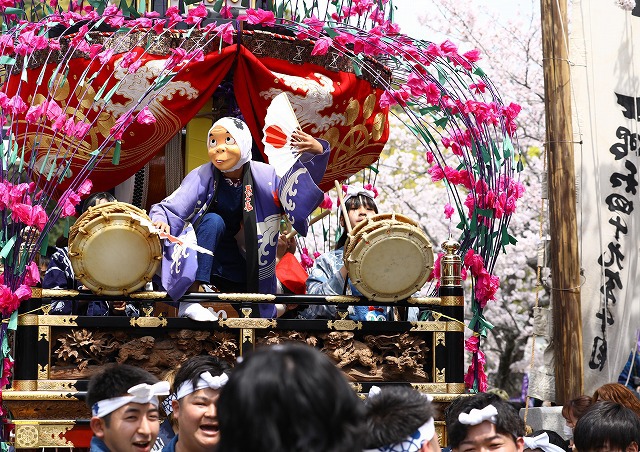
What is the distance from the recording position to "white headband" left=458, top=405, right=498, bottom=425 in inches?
154

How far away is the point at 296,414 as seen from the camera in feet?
6.95

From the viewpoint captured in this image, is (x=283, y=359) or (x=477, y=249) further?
(x=477, y=249)

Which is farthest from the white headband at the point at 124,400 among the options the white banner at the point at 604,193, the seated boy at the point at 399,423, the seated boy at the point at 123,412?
the white banner at the point at 604,193

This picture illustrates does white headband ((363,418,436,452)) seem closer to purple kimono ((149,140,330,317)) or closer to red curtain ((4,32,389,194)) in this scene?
purple kimono ((149,140,330,317))

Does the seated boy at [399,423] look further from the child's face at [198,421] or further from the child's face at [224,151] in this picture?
the child's face at [224,151]

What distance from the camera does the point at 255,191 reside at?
6340mm

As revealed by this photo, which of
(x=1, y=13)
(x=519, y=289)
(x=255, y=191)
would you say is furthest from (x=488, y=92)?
(x=519, y=289)

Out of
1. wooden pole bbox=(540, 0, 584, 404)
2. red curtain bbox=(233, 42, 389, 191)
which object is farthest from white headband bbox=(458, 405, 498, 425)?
wooden pole bbox=(540, 0, 584, 404)

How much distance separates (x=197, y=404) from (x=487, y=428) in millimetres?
1175

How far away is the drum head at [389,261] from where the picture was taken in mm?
5836

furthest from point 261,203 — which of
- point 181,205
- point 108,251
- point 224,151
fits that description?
point 108,251

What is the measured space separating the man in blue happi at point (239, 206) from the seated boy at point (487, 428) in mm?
2320

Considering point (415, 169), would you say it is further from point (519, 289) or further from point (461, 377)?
point (461, 377)

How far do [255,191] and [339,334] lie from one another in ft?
3.70
